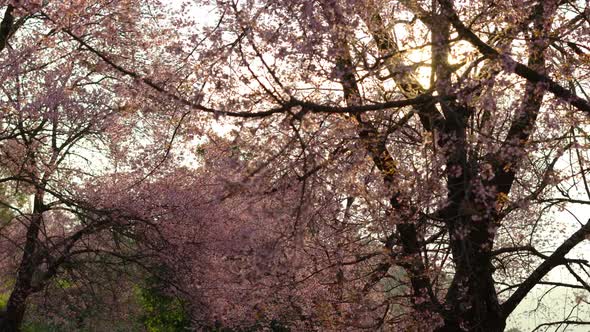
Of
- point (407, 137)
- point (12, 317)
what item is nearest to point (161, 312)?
point (12, 317)

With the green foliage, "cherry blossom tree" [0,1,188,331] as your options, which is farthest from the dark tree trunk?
the green foliage

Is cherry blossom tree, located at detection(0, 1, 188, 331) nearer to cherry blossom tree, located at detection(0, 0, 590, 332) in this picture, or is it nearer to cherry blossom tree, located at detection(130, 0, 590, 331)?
cherry blossom tree, located at detection(0, 0, 590, 332)

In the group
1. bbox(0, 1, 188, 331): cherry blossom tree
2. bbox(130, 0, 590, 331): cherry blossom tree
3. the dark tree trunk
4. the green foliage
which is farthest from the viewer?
the green foliage

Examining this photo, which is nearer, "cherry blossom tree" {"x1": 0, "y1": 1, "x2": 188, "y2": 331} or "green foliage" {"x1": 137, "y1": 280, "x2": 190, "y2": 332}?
"cherry blossom tree" {"x1": 0, "y1": 1, "x2": 188, "y2": 331}

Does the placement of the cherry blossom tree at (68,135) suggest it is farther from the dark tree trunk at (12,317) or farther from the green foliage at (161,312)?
the green foliage at (161,312)

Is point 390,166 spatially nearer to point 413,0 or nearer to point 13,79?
point 413,0

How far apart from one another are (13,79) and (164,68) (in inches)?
346

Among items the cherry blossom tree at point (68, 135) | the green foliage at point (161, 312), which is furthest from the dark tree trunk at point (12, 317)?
the green foliage at point (161, 312)

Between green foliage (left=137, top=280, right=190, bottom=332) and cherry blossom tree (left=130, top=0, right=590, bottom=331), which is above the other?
green foliage (left=137, top=280, right=190, bottom=332)

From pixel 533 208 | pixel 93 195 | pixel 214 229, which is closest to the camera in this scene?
pixel 533 208

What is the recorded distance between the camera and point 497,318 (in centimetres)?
1002

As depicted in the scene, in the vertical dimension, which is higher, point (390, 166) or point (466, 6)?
point (466, 6)

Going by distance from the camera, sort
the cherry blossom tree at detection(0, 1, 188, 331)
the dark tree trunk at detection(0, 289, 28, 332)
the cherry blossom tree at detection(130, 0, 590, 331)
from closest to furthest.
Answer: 1. the cherry blossom tree at detection(130, 0, 590, 331)
2. the cherry blossom tree at detection(0, 1, 188, 331)
3. the dark tree trunk at detection(0, 289, 28, 332)

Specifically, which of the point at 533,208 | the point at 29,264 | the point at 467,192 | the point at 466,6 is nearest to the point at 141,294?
the point at 29,264
